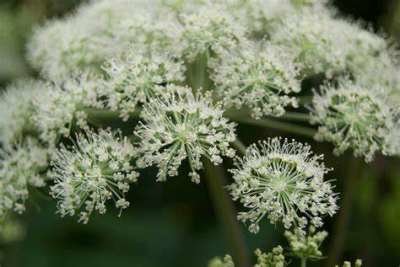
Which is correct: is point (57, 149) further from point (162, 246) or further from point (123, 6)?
point (162, 246)

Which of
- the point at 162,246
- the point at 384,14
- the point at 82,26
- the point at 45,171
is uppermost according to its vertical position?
the point at 384,14

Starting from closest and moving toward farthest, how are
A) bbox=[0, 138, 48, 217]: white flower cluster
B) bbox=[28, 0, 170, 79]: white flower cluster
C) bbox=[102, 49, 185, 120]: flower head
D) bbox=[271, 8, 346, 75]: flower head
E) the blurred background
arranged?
bbox=[102, 49, 185, 120]: flower head → bbox=[0, 138, 48, 217]: white flower cluster → bbox=[271, 8, 346, 75]: flower head → bbox=[28, 0, 170, 79]: white flower cluster → the blurred background

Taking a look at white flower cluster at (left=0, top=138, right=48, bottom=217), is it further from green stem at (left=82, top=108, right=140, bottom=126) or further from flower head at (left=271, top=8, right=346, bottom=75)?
flower head at (left=271, top=8, right=346, bottom=75)

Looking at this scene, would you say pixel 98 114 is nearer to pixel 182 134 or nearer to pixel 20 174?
pixel 20 174

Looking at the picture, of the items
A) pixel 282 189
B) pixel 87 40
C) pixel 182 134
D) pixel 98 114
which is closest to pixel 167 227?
pixel 98 114

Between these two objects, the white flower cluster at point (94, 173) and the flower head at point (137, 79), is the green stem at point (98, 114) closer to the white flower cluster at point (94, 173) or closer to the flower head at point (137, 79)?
the flower head at point (137, 79)

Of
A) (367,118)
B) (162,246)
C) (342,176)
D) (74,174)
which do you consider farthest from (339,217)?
(74,174)

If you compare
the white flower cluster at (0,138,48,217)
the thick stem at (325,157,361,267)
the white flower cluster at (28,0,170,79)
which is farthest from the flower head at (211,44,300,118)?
the white flower cluster at (0,138,48,217)

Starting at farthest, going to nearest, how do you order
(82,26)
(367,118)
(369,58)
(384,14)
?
(384,14)
(82,26)
(369,58)
(367,118)
